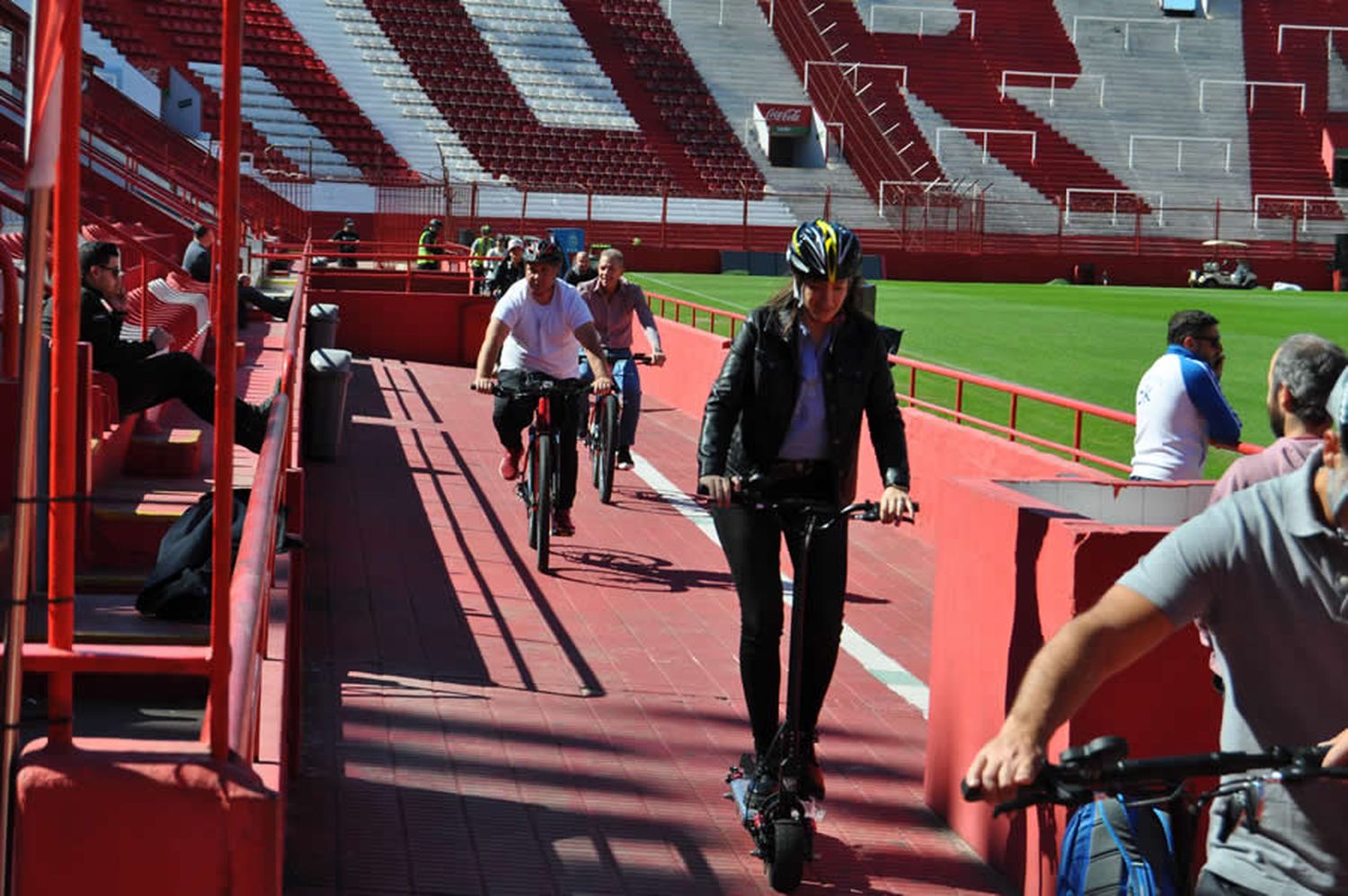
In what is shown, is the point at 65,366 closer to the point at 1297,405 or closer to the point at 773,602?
the point at 773,602

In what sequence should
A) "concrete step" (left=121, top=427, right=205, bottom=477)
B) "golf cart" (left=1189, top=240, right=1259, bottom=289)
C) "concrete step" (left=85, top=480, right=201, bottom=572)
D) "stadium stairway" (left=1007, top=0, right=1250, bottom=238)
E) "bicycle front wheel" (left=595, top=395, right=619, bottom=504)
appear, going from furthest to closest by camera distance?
"stadium stairway" (left=1007, top=0, right=1250, bottom=238) < "golf cart" (left=1189, top=240, right=1259, bottom=289) < "bicycle front wheel" (left=595, top=395, right=619, bottom=504) < "concrete step" (left=121, top=427, right=205, bottom=477) < "concrete step" (left=85, top=480, right=201, bottom=572)

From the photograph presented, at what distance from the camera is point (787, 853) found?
5.52m

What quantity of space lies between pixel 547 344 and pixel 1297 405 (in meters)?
6.23

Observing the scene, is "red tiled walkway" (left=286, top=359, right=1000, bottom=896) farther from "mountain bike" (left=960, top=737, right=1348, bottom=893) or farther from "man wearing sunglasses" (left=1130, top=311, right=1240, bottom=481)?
"mountain bike" (left=960, top=737, right=1348, bottom=893)

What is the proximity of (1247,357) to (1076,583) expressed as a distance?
79.0ft

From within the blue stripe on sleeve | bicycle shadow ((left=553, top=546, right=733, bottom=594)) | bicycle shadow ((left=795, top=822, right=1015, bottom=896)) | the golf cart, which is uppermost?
the golf cart

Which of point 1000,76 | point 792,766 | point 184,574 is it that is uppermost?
point 1000,76

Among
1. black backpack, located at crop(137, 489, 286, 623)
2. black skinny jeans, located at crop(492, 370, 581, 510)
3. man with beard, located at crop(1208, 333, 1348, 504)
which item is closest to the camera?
man with beard, located at crop(1208, 333, 1348, 504)

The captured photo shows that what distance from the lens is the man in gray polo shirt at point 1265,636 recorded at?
292 cm

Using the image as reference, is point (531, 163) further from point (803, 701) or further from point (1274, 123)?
point (803, 701)

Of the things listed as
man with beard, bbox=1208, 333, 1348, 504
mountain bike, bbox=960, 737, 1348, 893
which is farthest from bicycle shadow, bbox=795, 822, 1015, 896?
mountain bike, bbox=960, 737, 1348, 893

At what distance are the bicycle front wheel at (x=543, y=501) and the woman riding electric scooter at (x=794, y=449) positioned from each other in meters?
4.58

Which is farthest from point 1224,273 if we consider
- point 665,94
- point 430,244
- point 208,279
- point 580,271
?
point 208,279

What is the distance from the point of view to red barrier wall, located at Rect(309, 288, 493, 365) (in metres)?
25.0
